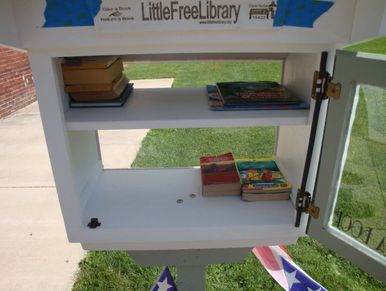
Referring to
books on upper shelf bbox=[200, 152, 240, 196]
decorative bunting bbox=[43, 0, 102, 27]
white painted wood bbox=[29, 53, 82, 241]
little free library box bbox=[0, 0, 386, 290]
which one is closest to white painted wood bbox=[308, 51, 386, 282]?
little free library box bbox=[0, 0, 386, 290]

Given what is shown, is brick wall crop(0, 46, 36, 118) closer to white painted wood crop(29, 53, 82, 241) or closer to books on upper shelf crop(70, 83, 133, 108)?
books on upper shelf crop(70, 83, 133, 108)

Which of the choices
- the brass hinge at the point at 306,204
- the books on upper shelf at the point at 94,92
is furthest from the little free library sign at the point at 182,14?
the brass hinge at the point at 306,204

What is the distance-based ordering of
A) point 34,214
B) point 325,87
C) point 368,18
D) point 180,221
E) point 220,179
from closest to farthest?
point 368,18, point 325,87, point 180,221, point 220,179, point 34,214

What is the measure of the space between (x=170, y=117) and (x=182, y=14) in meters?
0.30

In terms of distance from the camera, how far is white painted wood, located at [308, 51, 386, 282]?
0.77 metres

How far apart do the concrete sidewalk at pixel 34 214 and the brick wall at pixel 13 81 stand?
2.40 ft

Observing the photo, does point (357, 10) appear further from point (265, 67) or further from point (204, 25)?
point (265, 67)

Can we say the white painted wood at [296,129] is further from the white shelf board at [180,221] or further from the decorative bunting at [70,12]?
the decorative bunting at [70,12]

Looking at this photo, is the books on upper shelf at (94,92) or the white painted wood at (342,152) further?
the books on upper shelf at (94,92)

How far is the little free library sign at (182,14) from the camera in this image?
0.78 meters

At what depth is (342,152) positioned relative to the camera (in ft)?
2.94

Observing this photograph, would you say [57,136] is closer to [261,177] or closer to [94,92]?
[94,92]

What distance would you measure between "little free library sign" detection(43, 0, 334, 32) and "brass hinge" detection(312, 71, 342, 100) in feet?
0.49

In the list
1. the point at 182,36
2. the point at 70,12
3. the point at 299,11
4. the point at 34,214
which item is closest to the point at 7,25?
the point at 70,12
